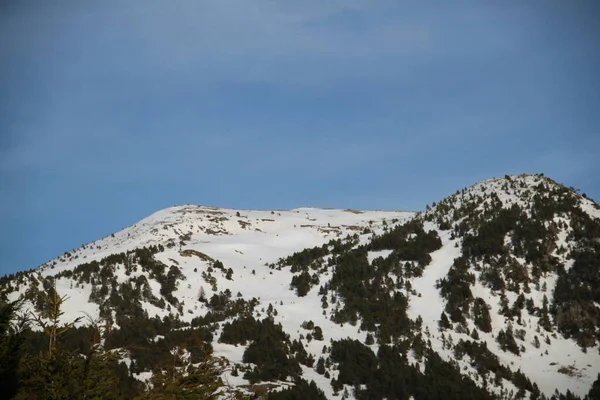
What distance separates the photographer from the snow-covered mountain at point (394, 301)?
18.5 m

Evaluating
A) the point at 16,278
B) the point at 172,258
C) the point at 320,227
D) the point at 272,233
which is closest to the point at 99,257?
the point at 172,258

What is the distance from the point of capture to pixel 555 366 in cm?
1950

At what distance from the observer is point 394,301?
963 inches

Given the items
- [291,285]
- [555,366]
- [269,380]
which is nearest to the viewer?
[269,380]

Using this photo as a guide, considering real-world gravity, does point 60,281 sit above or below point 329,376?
above

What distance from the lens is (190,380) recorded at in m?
7.54

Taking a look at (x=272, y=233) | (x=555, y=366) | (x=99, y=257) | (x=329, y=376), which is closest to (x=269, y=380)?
(x=329, y=376)

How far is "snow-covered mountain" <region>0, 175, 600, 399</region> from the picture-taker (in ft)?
60.6

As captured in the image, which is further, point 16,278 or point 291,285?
point 291,285

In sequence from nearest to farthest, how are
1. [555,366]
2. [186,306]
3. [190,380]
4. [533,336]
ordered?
[190,380] → [555,366] → [533,336] → [186,306]

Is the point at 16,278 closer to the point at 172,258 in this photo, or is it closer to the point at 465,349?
the point at 172,258

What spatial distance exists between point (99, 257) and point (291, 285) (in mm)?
12903

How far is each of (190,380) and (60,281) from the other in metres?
20.9

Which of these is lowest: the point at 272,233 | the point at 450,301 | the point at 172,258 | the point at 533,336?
the point at 533,336
